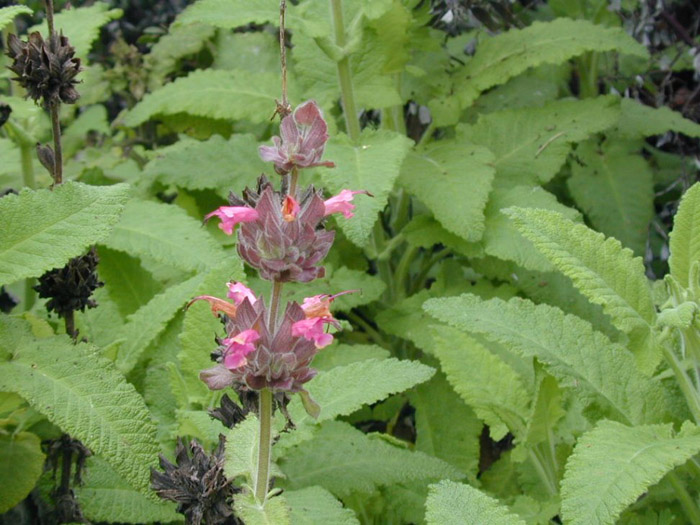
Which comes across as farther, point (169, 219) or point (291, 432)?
point (169, 219)

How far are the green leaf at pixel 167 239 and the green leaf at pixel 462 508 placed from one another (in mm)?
748

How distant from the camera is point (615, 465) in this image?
3.75 feet

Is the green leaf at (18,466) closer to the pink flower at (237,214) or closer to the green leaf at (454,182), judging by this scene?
the pink flower at (237,214)

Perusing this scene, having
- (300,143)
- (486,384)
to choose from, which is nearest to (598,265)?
(486,384)

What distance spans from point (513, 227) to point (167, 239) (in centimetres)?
74

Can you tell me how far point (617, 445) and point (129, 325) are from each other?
0.88 metres

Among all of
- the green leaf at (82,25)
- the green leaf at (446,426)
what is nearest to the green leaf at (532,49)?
the green leaf at (446,426)

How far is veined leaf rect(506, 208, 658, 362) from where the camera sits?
1.32 meters

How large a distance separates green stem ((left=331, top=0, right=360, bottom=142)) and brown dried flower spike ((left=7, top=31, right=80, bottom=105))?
2.29 feet

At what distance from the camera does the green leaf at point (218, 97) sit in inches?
85.1

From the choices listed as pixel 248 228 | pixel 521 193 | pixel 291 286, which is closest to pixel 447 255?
pixel 521 193

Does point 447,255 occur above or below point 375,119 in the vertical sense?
below

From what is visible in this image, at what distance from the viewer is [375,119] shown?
99.7 inches

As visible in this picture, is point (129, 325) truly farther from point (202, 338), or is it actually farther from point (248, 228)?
point (248, 228)
